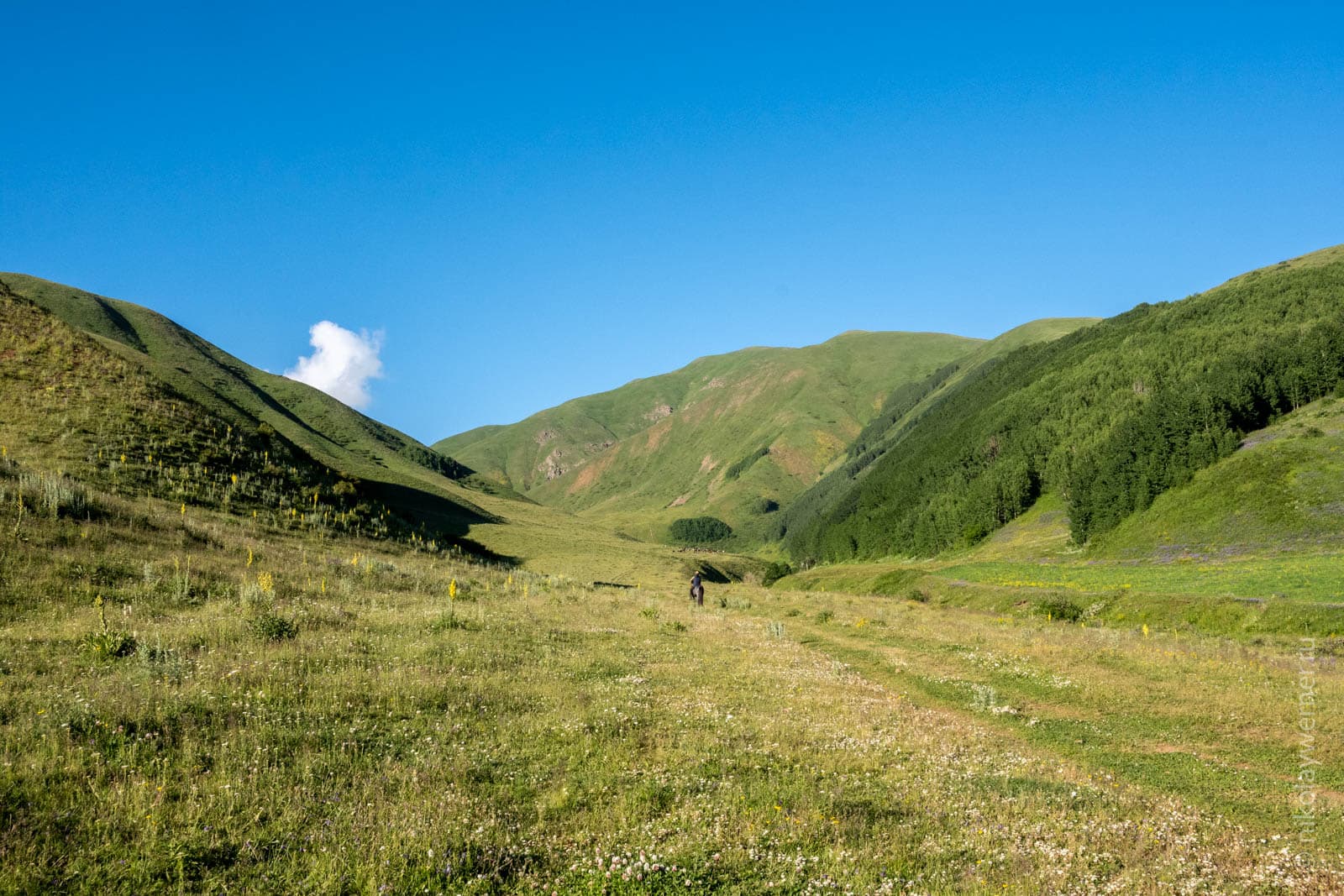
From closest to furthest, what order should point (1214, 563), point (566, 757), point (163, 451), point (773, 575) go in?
1. point (566, 757)
2. point (163, 451)
3. point (1214, 563)
4. point (773, 575)

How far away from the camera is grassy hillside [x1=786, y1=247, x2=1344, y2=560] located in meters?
101

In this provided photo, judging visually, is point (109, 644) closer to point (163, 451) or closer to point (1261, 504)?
point (163, 451)

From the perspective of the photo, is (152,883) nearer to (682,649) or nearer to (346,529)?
(682,649)

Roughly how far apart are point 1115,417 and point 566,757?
482 feet

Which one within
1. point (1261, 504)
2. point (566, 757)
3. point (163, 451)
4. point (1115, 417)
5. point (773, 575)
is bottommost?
point (773, 575)

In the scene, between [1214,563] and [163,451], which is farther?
[1214,563]

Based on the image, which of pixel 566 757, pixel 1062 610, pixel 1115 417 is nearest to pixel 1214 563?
pixel 1062 610

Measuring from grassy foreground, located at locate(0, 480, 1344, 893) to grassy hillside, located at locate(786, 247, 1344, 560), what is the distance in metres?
98.4

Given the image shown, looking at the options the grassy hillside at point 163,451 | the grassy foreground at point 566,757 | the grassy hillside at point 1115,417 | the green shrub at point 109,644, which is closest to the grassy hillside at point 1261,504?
the grassy hillside at point 1115,417

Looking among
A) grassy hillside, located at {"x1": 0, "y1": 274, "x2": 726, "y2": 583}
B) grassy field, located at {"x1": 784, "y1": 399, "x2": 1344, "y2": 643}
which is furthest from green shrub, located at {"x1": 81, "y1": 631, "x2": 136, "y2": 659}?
grassy field, located at {"x1": 784, "y1": 399, "x2": 1344, "y2": 643}

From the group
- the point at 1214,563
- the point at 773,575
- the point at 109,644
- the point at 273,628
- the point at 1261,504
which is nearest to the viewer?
the point at 109,644

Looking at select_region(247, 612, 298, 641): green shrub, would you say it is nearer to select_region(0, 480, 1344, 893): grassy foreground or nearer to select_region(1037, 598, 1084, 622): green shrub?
select_region(0, 480, 1344, 893): grassy foreground

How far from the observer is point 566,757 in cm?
1044

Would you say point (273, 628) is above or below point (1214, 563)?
above
